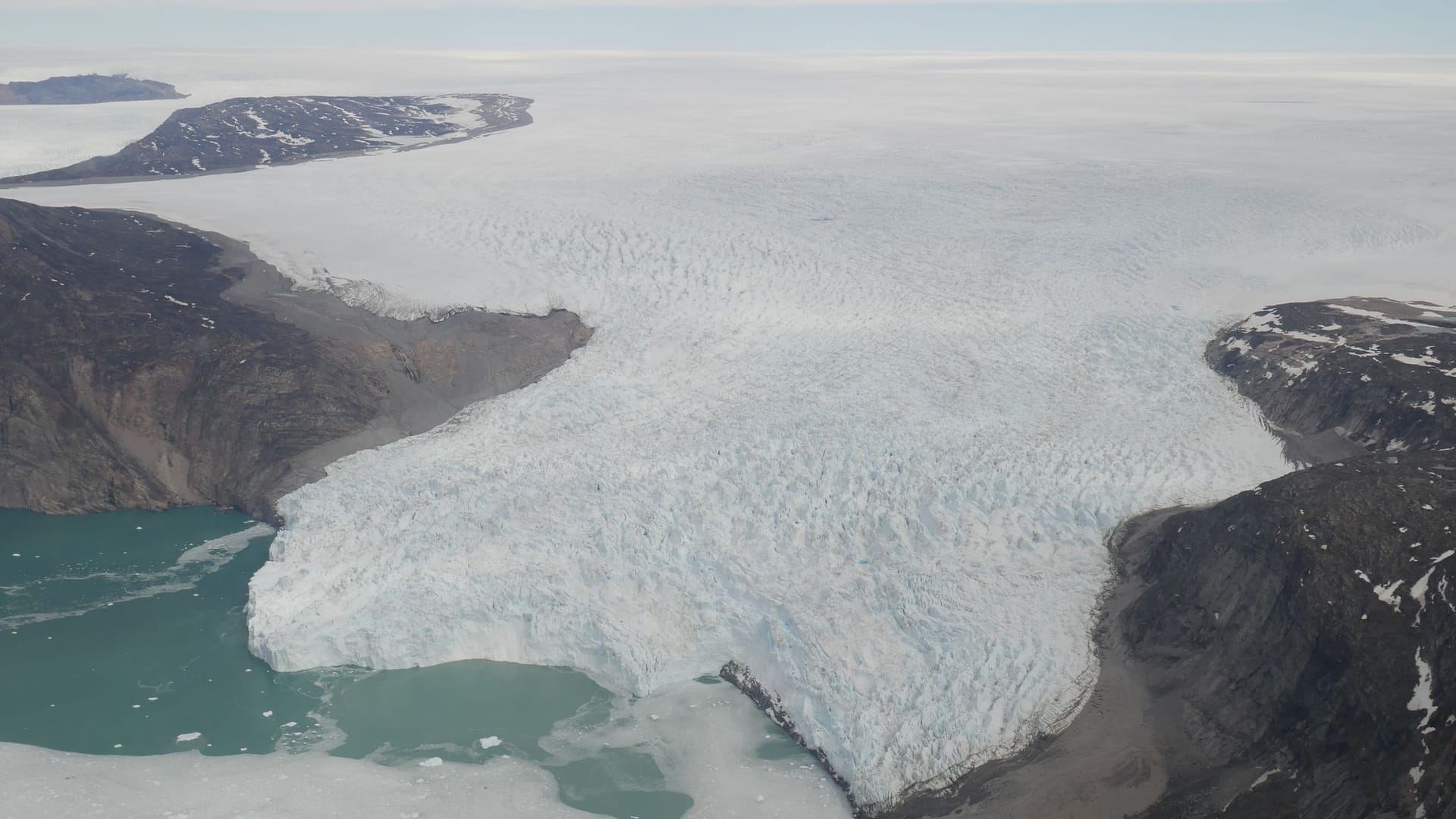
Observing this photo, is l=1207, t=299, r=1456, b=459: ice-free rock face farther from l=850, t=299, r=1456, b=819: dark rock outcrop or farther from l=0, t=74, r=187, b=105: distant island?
l=0, t=74, r=187, b=105: distant island

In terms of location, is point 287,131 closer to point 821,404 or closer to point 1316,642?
point 821,404

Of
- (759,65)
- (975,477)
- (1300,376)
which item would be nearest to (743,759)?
(975,477)

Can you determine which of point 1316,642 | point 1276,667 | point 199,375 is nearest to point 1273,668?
point 1276,667

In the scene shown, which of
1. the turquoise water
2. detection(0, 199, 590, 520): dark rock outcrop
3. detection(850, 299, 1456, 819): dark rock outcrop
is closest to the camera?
detection(850, 299, 1456, 819): dark rock outcrop

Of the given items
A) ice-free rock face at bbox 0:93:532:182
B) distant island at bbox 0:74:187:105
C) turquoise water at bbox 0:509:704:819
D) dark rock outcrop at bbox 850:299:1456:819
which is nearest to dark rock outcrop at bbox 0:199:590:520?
turquoise water at bbox 0:509:704:819

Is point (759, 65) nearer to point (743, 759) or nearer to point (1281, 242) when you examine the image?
point (1281, 242)

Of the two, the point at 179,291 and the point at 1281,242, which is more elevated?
the point at 1281,242

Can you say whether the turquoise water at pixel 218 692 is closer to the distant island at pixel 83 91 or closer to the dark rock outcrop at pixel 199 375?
the dark rock outcrop at pixel 199 375
